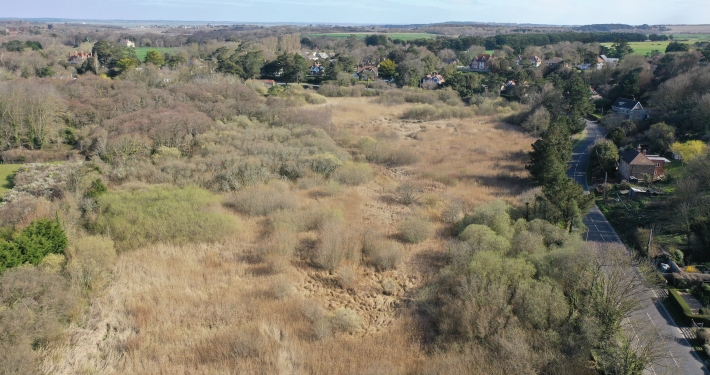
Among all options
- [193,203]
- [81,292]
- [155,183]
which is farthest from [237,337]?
[155,183]

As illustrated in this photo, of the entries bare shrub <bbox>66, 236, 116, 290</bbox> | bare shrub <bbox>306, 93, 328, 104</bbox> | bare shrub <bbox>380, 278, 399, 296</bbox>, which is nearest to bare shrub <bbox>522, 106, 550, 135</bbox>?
bare shrub <bbox>306, 93, 328, 104</bbox>

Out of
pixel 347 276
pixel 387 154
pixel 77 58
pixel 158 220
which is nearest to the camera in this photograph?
pixel 347 276

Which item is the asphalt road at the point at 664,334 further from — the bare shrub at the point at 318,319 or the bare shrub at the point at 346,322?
the bare shrub at the point at 318,319

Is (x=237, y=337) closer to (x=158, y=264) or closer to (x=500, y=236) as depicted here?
(x=158, y=264)

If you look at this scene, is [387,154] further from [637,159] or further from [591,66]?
[591,66]

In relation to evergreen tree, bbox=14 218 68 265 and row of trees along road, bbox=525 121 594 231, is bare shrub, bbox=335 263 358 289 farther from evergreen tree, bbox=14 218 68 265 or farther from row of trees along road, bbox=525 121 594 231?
evergreen tree, bbox=14 218 68 265

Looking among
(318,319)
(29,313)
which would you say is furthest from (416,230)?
(29,313)
